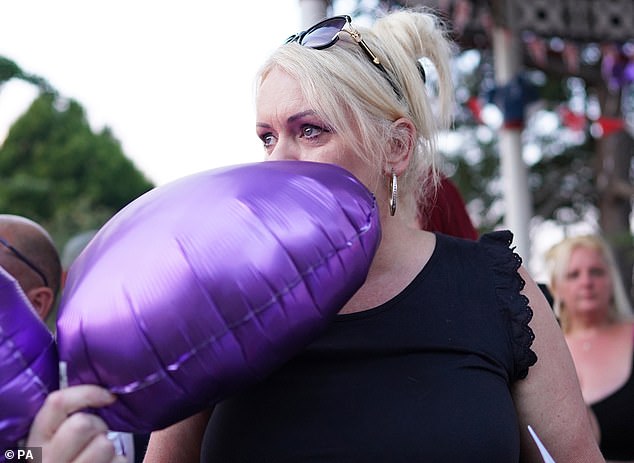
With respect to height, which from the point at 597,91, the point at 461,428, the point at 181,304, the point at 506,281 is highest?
the point at 181,304

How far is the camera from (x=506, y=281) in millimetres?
1372

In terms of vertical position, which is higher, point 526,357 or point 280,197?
point 280,197

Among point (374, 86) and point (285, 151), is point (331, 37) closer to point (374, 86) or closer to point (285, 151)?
point (374, 86)

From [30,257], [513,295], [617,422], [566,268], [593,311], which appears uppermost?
[513,295]

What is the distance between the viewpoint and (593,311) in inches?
130

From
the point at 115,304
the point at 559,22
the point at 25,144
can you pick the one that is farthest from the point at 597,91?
the point at 25,144

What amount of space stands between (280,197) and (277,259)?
8 centimetres

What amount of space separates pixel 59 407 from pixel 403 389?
527 mm

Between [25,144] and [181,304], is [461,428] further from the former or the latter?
[25,144]

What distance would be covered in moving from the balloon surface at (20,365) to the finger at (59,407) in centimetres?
2

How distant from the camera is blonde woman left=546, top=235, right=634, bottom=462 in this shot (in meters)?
3.07

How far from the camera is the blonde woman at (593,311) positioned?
3072 mm

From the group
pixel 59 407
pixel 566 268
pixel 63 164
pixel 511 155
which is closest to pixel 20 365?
pixel 59 407

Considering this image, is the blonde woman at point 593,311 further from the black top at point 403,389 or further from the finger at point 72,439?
the finger at point 72,439
